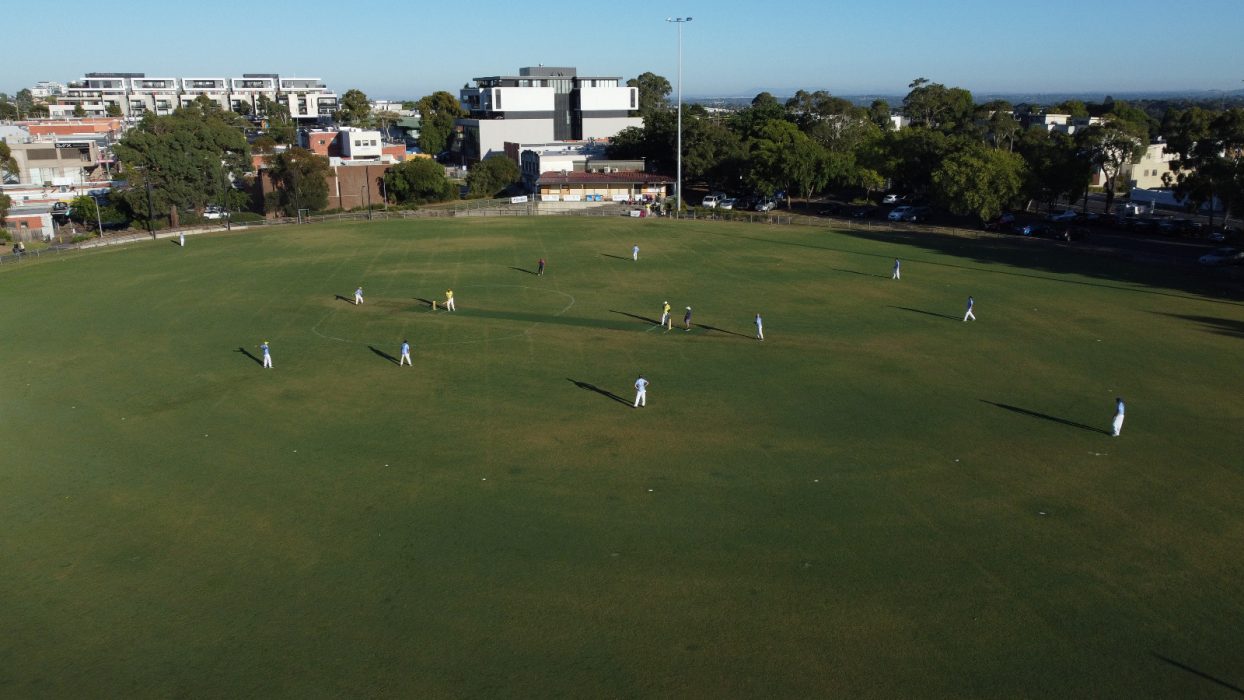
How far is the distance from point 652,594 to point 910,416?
1360cm

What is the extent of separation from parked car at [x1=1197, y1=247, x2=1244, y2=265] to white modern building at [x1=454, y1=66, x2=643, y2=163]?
88454 millimetres

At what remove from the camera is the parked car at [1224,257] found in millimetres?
52219

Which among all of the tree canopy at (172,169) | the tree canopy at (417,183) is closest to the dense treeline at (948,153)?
the tree canopy at (417,183)

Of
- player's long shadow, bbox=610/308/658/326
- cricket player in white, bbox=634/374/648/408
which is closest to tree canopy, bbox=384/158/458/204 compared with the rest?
player's long shadow, bbox=610/308/658/326

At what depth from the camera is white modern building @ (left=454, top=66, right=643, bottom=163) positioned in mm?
125688

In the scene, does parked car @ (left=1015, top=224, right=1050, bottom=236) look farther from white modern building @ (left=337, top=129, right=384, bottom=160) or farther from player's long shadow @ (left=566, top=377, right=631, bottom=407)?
white modern building @ (left=337, top=129, right=384, bottom=160)

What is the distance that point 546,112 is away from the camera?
12862cm

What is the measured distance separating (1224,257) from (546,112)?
97173 mm

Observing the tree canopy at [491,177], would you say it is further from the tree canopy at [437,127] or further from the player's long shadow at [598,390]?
the player's long shadow at [598,390]

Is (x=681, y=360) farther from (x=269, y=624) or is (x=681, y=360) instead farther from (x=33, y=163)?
(x=33, y=163)

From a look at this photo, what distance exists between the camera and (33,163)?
96.3 meters

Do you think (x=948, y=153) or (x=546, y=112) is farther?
(x=546, y=112)

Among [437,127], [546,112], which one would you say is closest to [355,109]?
[437,127]

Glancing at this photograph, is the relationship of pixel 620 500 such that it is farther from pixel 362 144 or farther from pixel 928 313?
pixel 362 144
